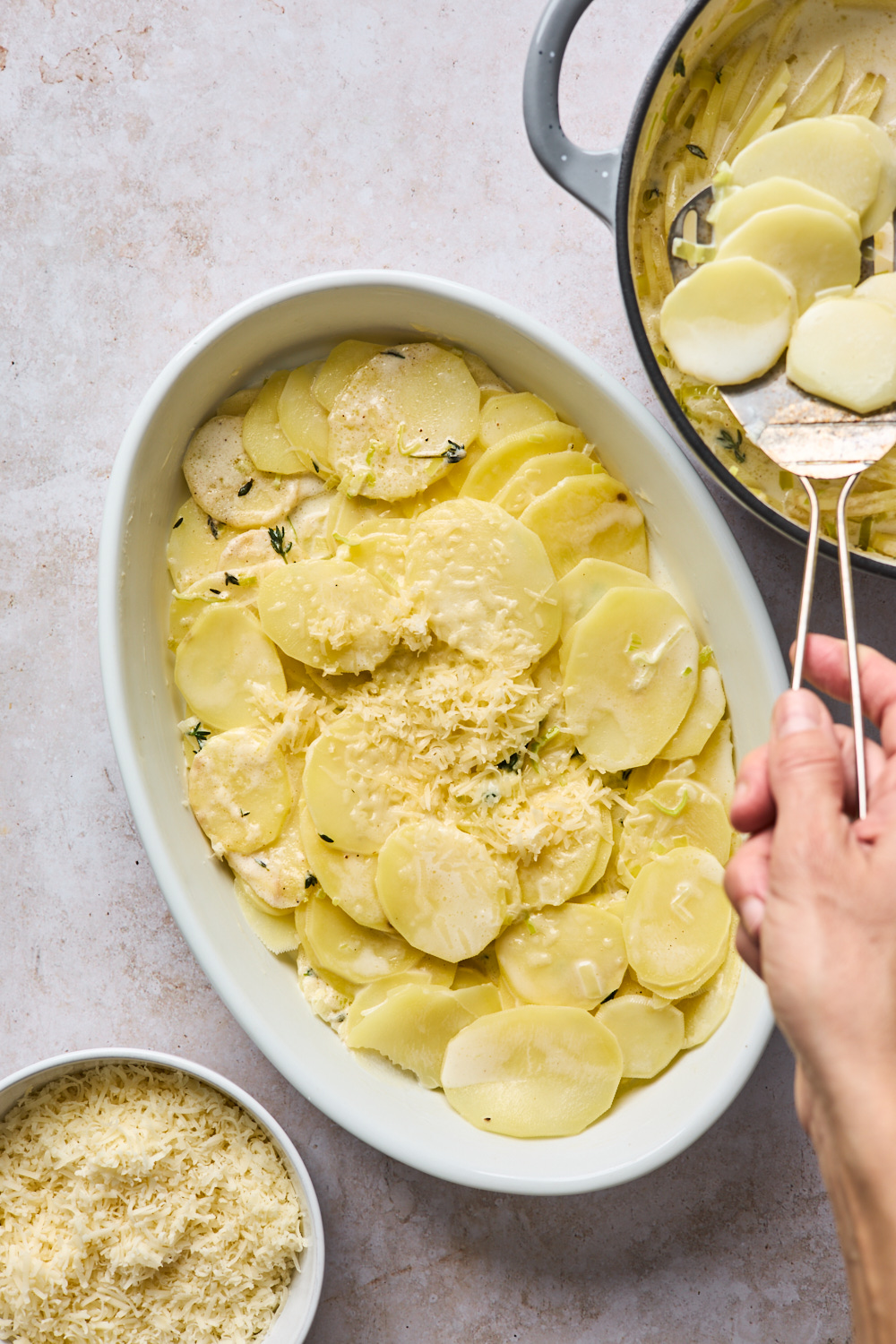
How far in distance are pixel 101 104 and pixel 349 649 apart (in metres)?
0.96

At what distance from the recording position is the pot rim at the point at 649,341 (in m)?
1.11

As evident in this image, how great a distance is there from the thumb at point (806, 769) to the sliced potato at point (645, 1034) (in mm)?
586

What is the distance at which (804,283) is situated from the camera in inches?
46.6

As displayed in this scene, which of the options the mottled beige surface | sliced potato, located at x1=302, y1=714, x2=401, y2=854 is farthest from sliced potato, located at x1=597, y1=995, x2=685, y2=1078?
sliced potato, located at x1=302, y1=714, x2=401, y2=854

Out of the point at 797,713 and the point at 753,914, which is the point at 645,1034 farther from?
the point at 797,713

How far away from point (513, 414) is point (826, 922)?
86 centimetres

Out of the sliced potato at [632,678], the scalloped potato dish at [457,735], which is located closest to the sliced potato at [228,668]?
the scalloped potato dish at [457,735]

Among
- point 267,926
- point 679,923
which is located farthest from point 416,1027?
point 679,923

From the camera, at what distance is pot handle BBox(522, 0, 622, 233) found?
1.10 metres

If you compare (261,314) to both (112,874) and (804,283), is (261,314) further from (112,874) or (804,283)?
(112,874)

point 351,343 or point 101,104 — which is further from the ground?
point 101,104

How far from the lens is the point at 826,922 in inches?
31.6

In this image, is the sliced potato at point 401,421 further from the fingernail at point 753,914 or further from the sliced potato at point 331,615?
the fingernail at point 753,914

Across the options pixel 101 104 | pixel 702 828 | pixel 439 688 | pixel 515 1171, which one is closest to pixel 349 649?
pixel 439 688
